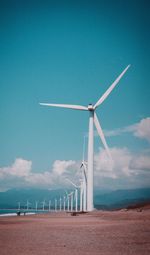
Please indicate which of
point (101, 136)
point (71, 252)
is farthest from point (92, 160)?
point (71, 252)

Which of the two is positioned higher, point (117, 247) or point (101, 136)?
point (101, 136)

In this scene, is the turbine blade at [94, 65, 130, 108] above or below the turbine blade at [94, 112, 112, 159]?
above

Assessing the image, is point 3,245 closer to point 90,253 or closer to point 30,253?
point 30,253

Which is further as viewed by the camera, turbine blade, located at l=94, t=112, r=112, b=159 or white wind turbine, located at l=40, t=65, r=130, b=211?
white wind turbine, located at l=40, t=65, r=130, b=211

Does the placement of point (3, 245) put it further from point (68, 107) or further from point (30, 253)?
point (68, 107)

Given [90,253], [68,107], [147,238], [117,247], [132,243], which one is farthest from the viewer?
[68,107]

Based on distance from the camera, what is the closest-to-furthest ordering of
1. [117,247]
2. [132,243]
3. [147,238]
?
1. [117,247]
2. [132,243]
3. [147,238]

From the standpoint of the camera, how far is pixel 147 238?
1700 cm

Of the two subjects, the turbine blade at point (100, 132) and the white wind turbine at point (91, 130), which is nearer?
the turbine blade at point (100, 132)

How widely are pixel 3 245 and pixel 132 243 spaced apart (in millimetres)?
5820

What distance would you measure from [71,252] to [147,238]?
5.10m

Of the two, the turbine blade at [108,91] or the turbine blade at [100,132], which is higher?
the turbine blade at [108,91]

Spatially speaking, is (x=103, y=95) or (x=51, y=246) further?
(x=103, y=95)

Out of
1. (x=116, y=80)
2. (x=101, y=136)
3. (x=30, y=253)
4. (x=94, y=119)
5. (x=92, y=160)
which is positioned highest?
(x=116, y=80)
